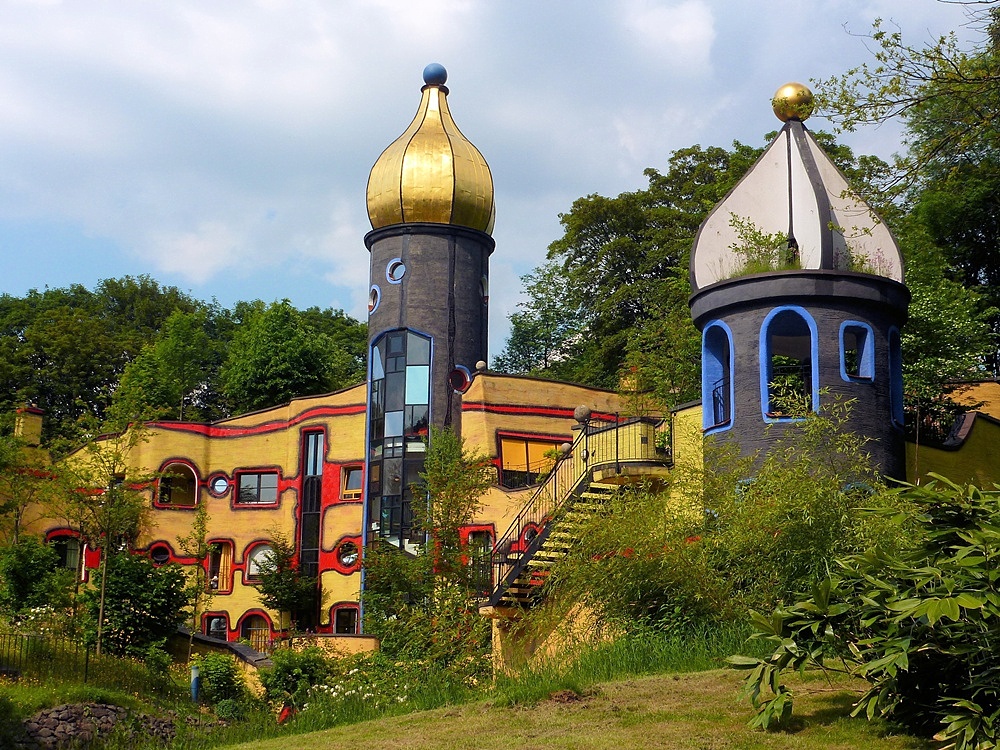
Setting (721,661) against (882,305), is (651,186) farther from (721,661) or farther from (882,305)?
(721,661)

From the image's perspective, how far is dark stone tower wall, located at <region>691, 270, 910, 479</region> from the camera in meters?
17.0

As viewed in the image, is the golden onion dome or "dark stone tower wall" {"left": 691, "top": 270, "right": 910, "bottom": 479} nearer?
"dark stone tower wall" {"left": 691, "top": 270, "right": 910, "bottom": 479}

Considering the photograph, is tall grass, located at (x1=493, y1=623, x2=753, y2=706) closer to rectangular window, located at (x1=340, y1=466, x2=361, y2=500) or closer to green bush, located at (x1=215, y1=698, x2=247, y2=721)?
green bush, located at (x1=215, y1=698, x2=247, y2=721)

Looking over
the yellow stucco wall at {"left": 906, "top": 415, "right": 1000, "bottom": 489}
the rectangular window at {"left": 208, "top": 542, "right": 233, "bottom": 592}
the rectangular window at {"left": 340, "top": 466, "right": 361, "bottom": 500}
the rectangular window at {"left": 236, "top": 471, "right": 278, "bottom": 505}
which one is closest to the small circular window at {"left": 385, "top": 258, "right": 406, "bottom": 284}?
the rectangular window at {"left": 340, "top": 466, "right": 361, "bottom": 500}

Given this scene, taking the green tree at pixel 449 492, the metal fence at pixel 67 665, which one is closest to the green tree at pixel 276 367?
the green tree at pixel 449 492

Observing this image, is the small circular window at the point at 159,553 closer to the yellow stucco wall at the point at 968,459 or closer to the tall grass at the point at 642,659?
the tall grass at the point at 642,659

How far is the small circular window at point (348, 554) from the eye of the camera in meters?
29.5

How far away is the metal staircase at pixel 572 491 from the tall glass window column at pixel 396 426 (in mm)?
6157

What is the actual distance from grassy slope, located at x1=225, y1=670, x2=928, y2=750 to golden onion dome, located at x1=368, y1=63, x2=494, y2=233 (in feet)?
59.8

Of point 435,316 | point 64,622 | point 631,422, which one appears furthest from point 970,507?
point 435,316

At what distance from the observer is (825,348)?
17.2m

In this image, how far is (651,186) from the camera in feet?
125

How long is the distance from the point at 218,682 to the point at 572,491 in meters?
6.89

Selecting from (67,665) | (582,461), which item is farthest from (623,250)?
(67,665)
